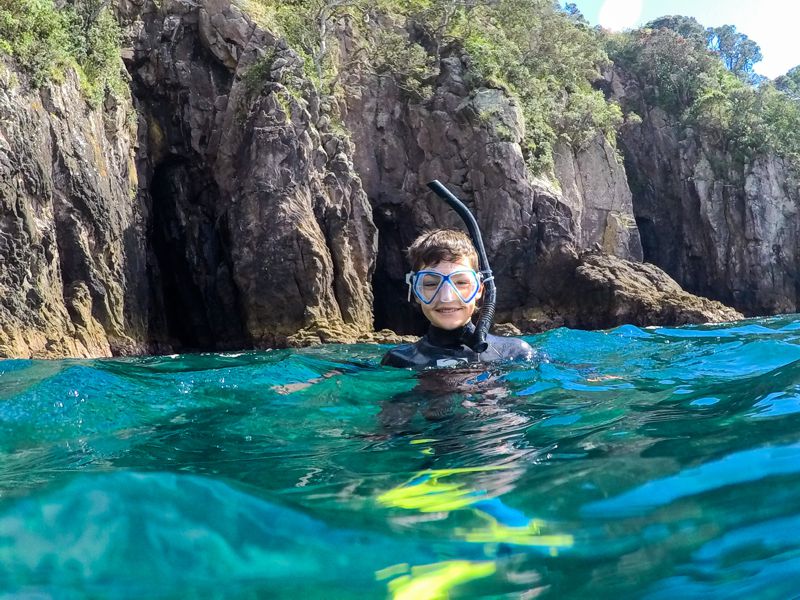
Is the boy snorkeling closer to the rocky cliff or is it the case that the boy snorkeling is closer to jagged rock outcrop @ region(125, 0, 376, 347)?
the rocky cliff

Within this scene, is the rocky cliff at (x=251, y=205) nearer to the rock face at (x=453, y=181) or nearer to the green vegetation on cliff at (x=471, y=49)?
the rock face at (x=453, y=181)

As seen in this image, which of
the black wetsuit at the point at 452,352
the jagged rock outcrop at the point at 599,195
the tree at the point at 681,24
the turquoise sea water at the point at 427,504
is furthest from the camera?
the tree at the point at 681,24

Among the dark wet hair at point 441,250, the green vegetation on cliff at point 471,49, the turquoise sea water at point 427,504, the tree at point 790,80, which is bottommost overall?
the turquoise sea water at point 427,504

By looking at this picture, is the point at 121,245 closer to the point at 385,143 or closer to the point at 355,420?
the point at 385,143

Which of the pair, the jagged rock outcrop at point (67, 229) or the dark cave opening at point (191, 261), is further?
the dark cave opening at point (191, 261)

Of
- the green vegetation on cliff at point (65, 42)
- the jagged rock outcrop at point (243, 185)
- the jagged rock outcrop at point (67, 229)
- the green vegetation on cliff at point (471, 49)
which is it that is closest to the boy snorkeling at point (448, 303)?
the jagged rock outcrop at point (67, 229)

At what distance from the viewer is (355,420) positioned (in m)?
2.75

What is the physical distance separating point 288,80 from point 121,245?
17.0ft

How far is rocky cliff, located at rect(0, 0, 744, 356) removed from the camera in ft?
31.8

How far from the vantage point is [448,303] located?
11.7ft

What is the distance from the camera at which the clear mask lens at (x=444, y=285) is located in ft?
11.3

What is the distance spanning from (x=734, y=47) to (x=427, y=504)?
150ft

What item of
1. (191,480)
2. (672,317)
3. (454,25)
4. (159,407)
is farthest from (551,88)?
(191,480)

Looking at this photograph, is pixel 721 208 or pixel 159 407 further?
pixel 721 208
